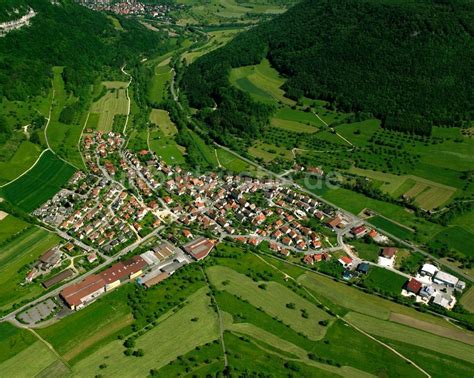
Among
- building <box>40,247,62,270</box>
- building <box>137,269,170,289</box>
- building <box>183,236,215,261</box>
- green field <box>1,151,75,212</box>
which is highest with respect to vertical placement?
green field <box>1,151,75,212</box>

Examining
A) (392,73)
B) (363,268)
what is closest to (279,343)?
(363,268)

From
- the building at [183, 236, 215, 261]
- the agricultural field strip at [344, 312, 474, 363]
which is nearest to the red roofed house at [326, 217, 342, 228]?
the building at [183, 236, 215, 261]

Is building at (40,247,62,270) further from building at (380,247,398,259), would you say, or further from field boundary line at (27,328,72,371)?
building at (380,247,398,259)

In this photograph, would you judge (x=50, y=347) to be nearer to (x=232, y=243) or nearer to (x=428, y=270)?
(x=232, y=243)

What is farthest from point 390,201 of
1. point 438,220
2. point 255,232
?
point 255,232

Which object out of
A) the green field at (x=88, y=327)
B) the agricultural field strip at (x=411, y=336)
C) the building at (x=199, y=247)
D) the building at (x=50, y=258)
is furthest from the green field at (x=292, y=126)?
the green field at (x=88, y=327)
